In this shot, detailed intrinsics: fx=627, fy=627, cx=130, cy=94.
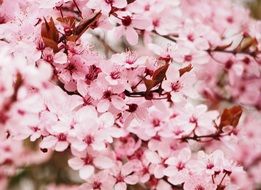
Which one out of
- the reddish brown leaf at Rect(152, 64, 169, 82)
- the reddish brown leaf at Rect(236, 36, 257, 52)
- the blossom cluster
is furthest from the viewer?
the reddish brown leaf at Rect(236, 36, 257, 52)

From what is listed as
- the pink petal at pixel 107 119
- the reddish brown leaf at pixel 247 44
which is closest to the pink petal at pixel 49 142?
the pink petal at pixel 107 119

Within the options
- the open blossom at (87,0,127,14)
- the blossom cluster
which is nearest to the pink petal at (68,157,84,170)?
the blossom cluster

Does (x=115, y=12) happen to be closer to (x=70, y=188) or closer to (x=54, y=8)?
(x=54, y=8)

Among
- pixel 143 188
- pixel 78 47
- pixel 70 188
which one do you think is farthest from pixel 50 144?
pixel 70 188

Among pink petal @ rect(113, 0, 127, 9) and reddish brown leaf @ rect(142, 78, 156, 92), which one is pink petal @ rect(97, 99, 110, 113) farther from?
pink petal @ rect(113, 0, 127, 9)

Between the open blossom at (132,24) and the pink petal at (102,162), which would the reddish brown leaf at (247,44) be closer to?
the open blossom at (132,24)

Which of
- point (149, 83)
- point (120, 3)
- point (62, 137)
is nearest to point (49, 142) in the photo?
point (62, 137)

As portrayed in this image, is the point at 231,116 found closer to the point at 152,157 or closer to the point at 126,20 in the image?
the point at 152,157

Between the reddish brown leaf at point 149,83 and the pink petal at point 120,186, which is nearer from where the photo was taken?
the reddish brown leaf at point 149,83
